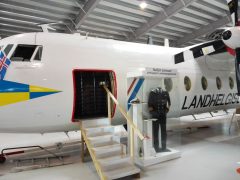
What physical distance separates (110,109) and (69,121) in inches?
49.4

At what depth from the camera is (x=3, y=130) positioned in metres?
5.27

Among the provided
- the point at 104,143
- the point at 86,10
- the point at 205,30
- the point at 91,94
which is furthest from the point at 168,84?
the point at 205,30

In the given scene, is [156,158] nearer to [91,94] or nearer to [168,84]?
[91,94]

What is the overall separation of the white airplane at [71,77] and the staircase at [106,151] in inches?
21.1

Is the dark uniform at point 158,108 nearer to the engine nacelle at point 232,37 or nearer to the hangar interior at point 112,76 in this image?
the hangar interior at point 112,76

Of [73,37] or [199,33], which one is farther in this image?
[199,33]

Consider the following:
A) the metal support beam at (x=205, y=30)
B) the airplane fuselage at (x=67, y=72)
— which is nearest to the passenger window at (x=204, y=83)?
the airplane fuselage at (x=67, y=72)

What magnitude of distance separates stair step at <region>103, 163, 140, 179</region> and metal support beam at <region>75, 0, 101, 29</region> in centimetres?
724

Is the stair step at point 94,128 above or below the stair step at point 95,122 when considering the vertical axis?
below

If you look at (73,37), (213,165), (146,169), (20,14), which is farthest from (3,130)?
(20,14)

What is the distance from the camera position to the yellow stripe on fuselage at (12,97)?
505cm

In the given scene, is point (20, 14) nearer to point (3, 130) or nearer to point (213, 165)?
point (3, 130)

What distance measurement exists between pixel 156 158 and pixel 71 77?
324cm

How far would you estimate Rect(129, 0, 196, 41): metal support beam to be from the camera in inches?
413
